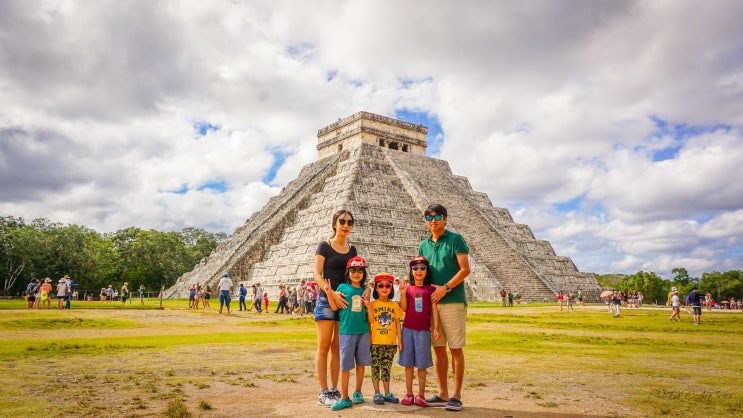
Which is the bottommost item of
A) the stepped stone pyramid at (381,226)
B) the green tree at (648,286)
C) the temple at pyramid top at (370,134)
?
the green tree at (648,286)

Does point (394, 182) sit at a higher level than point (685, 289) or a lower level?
higher

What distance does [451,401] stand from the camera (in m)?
4.59

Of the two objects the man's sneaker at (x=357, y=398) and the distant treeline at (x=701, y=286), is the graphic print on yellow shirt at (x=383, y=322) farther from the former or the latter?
the distant treeline at (x=701, y=286)

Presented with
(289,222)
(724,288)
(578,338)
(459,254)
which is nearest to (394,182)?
(289,222)

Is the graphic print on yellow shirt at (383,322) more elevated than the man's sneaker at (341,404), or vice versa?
the graphic print on yellow shirt at (383,322)

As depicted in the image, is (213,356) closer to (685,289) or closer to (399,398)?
(399,398)

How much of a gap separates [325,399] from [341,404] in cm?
21

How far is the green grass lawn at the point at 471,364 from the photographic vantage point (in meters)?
4.91

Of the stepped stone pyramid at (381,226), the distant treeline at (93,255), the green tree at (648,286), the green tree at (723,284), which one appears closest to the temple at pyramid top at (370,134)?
the stepped stone pyramid at (381,226)

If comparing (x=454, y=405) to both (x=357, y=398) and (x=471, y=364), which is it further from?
(x=471, y=364)

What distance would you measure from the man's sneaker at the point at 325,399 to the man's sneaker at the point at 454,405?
3.46ft

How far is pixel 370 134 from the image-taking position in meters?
40.5

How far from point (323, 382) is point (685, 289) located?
7402 centimetres

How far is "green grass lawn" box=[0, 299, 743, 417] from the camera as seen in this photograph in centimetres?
491
